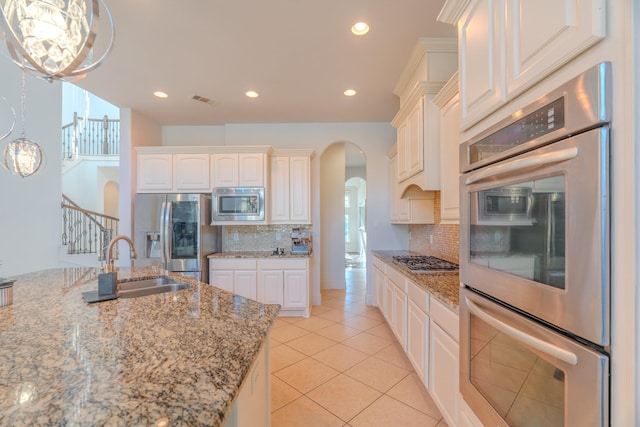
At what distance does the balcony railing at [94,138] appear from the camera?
714cm

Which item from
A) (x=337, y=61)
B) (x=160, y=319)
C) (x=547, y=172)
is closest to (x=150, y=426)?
(x=160, y=319)

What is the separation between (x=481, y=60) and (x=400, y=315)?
2181mm

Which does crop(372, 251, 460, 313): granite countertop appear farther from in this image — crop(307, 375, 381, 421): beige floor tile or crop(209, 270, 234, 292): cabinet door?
crop(209, 270, 234, 292): cabinet door

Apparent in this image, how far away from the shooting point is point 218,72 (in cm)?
309

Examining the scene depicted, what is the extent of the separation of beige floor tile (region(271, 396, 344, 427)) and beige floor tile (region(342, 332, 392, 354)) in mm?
991

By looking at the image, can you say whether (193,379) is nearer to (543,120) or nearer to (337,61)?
(543,120)

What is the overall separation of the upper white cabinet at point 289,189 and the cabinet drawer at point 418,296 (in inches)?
83.3

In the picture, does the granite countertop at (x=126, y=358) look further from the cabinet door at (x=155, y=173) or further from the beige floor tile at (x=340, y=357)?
the cabinet door at (x=155, y=173)

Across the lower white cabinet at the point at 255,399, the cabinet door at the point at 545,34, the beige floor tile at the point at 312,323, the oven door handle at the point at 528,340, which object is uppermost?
the cabinet door at the point at 545,34

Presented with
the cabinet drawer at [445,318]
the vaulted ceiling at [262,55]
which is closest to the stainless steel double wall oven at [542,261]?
the cabinet drawer at [445,318]

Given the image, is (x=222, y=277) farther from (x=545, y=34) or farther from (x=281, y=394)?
(x=545, y=34)

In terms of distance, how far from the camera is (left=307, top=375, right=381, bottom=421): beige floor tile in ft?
6.64

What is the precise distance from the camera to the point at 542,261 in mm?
874

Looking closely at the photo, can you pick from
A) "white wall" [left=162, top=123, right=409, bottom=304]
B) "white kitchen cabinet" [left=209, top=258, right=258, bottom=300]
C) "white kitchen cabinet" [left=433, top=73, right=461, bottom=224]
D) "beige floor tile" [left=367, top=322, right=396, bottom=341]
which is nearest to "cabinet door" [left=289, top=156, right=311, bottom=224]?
"white wall" [left=162, top=123, right=409, bottom=304]
